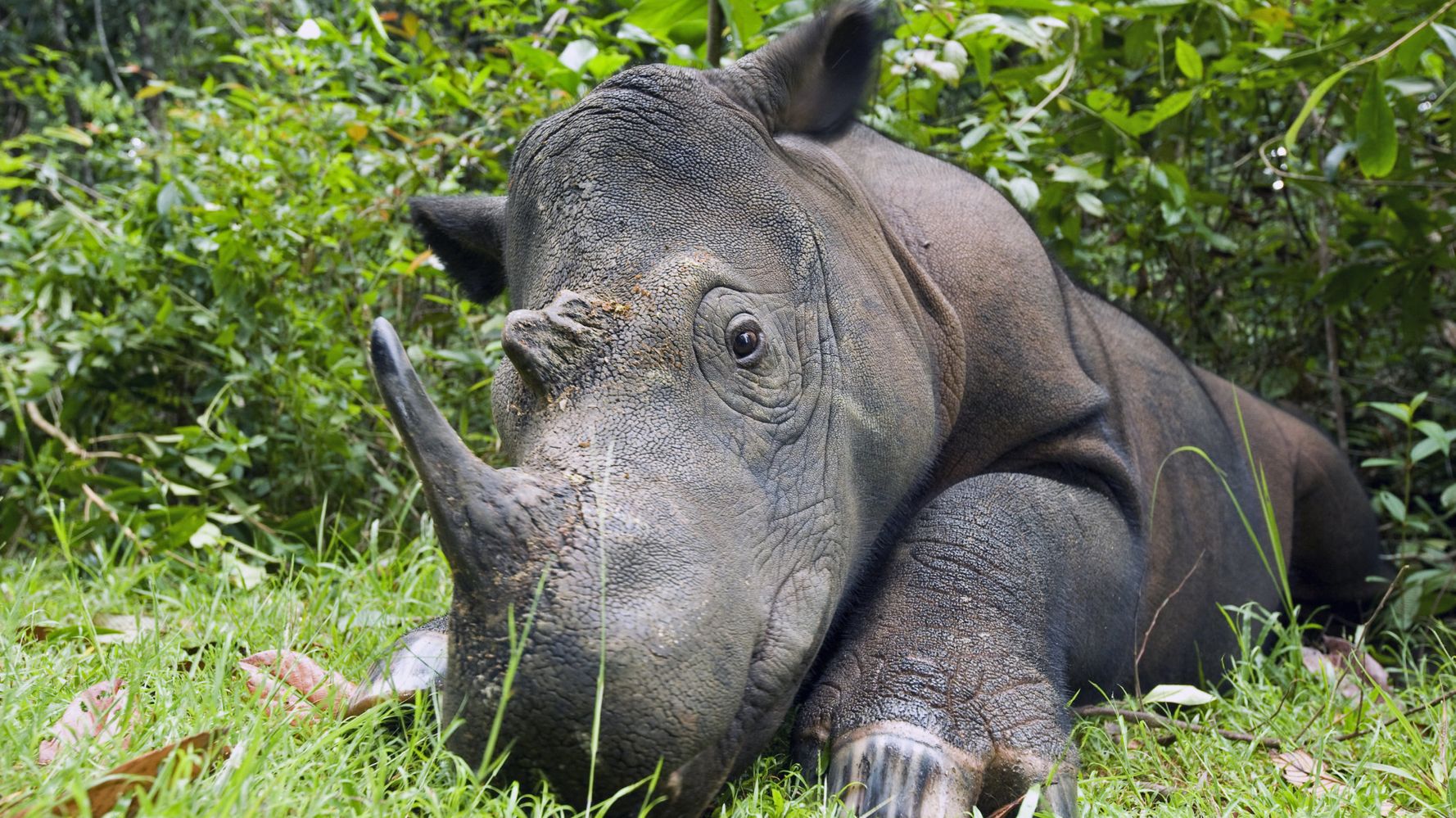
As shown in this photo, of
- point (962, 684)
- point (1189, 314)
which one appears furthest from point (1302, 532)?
point (962, 684)

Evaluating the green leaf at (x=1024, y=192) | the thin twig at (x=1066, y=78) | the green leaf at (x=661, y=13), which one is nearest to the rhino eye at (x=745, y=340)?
the green leaf at (x=661, y=13)

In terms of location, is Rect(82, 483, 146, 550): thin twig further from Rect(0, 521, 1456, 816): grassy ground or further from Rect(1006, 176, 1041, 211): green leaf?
Rect(1006, 176, 1041, 211): green leaf

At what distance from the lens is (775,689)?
2.05m

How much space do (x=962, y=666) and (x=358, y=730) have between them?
108 centimetres

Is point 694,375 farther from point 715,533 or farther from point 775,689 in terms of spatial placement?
point 775,689

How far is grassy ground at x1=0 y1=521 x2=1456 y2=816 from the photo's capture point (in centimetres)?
174

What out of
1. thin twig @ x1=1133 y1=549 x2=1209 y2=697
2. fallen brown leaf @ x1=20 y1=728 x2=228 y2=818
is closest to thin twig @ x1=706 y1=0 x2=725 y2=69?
thin twig @ x1=1133 y1=549 x2=1209 y2=697

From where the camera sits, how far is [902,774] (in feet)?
7.11

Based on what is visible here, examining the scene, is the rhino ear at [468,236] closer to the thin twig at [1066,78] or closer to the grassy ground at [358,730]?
the grassy ground at [358,730]

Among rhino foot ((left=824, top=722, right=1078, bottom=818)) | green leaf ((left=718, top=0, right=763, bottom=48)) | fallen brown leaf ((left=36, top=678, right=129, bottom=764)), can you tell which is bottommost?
rhino foot ((left=824, top=722, right=1078, bottom=818))

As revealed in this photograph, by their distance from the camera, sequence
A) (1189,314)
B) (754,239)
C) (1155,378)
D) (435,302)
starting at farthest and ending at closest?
(1189,314) → (435,302) → (1155,378) → (754,239)

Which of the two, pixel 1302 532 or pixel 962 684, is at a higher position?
pixel 962 684

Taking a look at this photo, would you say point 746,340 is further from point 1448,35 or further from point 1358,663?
point 1448,35

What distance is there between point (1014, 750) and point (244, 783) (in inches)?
52.0
